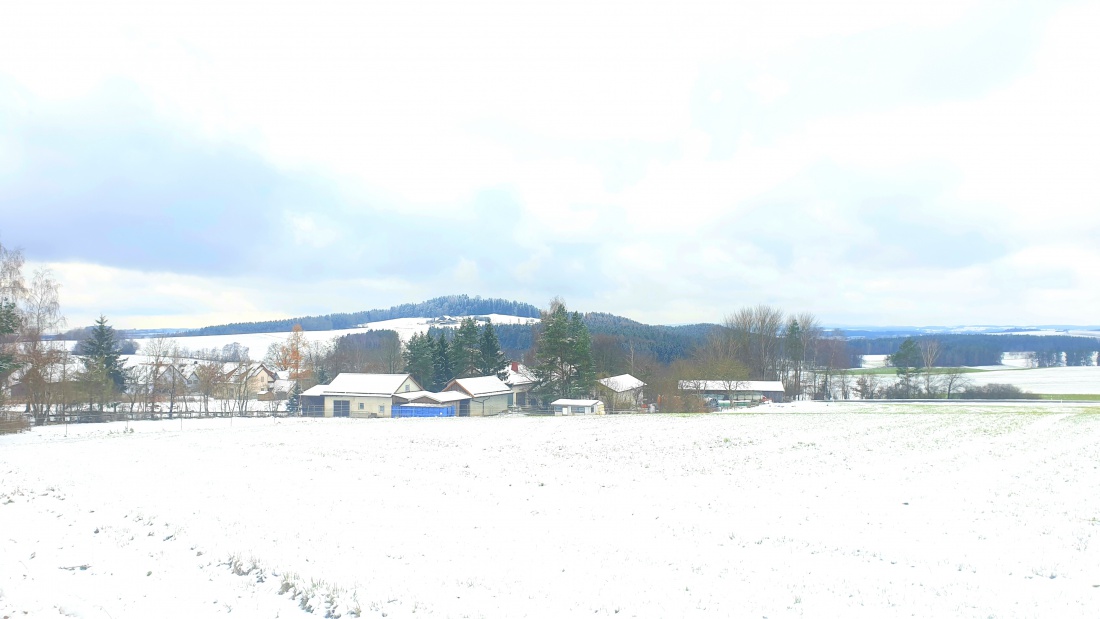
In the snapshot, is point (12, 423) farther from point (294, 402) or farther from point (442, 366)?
point (442, 366)

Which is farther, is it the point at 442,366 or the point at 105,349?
the point at 442,366

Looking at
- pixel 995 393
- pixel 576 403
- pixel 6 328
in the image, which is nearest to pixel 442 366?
pixel 576 403

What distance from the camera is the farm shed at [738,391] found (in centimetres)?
7989

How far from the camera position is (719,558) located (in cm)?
1253

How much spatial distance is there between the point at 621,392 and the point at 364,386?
3214 cm

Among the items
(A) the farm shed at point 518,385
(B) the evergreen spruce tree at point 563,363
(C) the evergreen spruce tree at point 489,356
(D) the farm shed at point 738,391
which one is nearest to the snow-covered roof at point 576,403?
(B) the evergreen spruce tree at point 563,363

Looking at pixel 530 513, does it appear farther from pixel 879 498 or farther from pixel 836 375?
pixel 836 375

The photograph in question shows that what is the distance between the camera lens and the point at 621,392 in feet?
239

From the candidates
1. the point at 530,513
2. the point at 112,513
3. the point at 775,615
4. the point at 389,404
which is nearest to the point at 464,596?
the point at 775,615

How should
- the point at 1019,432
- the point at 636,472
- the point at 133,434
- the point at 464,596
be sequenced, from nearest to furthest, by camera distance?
the point at 464,596 < the point at 636,472 < the point at 1019,432 < the point at 133,434

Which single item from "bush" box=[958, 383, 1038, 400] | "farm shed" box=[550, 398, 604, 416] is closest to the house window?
"farm shed" box=[550, 398, 604, 416]

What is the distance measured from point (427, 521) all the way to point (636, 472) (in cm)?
1105

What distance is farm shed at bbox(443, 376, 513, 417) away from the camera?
236 ft

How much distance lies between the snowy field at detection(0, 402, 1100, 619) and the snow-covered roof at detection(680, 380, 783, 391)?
4449 centimetres
